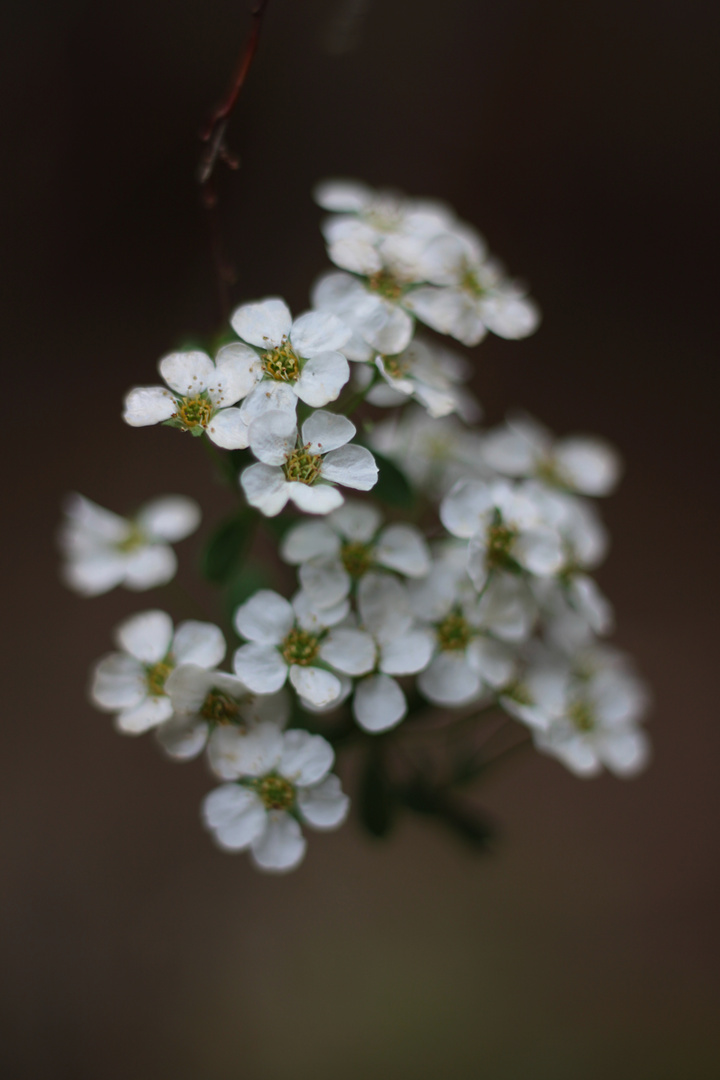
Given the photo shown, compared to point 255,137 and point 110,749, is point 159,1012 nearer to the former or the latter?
point 110,749

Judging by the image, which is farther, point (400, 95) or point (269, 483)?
point (400, 95)

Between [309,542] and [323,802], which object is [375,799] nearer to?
[323,802]

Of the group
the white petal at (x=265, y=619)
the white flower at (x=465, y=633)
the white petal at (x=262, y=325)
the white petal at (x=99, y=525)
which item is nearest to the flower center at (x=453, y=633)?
the white flower at (x=465, y=633)

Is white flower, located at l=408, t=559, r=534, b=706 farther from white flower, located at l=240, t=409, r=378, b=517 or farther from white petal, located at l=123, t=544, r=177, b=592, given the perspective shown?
white petal, located at l=123, t=544, r=177, b=592

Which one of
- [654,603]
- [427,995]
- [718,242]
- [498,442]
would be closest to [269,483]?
[498,442]

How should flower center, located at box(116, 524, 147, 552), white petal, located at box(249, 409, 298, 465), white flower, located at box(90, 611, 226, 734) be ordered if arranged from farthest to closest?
flower center, located at box(116, 524, 147, 552) → white flower, located at box(90, 611, 226, 734) → white petal, located at box(249, 409, 298, 465)

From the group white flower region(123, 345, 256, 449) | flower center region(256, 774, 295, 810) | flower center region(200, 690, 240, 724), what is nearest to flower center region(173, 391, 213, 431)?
white flower region(123, 345, 256, 449)
